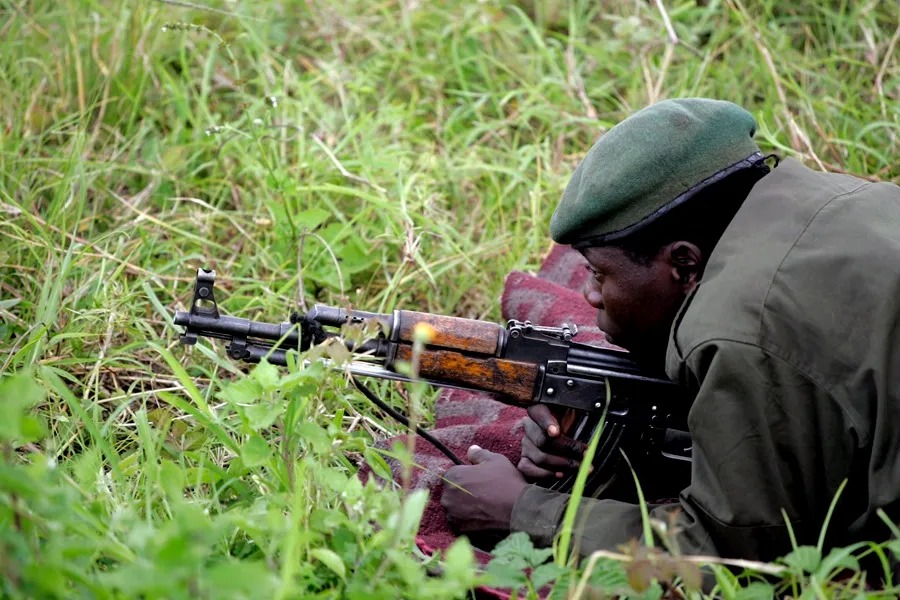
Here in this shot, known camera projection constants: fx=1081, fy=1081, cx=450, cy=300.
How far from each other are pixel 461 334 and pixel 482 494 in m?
0.44

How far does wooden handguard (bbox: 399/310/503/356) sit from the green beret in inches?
14.5

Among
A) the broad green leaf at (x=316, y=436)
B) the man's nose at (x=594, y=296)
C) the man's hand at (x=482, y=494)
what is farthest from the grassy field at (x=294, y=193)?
the man's nose at (x=594, y=296)

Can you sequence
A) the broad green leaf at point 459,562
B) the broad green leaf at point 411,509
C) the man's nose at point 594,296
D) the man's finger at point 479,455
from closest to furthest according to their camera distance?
the broad green leaf at point 459,562 < the broad green leaf at point 411,509 < the man's nose at point 594,296 < the man's finger at point 479,455

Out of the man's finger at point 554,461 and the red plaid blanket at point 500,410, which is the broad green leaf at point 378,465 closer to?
the red plaid blanket at point 500,410

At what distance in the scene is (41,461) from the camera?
2004 mm

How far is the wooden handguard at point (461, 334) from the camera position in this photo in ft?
9.62

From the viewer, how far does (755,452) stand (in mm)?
2410

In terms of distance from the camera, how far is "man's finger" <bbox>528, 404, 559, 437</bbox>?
299cm

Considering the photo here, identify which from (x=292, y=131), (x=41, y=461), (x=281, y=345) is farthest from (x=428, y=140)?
(x=41, y=461)

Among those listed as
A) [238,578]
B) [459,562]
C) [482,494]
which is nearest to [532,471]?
[482,494]

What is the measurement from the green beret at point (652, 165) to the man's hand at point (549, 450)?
0.54 m

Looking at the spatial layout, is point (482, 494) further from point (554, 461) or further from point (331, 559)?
point (331, 559)

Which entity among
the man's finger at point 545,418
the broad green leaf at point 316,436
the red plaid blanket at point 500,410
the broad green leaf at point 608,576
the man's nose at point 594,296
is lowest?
the red plaid blanket at point 500,410

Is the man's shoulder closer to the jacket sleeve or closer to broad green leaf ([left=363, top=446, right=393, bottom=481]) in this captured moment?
the jacket sleeve
